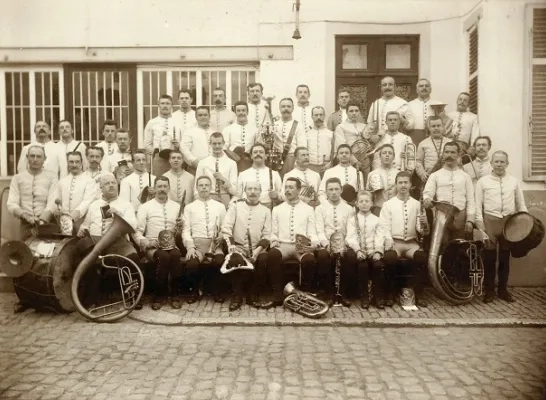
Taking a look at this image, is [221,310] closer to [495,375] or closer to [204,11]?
[495,375]

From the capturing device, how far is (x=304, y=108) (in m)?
10.0

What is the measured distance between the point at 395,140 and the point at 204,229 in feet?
9.61

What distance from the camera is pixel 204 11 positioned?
1096cm

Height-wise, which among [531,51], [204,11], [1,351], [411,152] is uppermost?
[204,11]

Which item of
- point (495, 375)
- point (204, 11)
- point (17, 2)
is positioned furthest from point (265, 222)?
point (17, 2)

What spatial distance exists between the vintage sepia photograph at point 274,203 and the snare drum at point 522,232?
0.03 metres

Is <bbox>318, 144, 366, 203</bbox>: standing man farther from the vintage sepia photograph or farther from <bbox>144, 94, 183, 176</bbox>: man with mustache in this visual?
<bbox>144, 94, 183, 176</bbox>: man with mustache

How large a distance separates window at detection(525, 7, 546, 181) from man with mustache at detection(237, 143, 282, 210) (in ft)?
11.8

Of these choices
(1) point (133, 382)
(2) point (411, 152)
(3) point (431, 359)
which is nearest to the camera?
(1) point (133, 382)

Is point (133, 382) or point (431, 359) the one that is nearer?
point (133, 382)

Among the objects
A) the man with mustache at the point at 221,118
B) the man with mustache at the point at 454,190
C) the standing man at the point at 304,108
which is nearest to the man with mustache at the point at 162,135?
the man with mustache at the point at 221,118

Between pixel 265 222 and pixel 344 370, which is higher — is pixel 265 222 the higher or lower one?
the higher one

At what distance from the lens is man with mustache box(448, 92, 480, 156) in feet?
31.0

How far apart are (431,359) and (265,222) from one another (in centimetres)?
303
